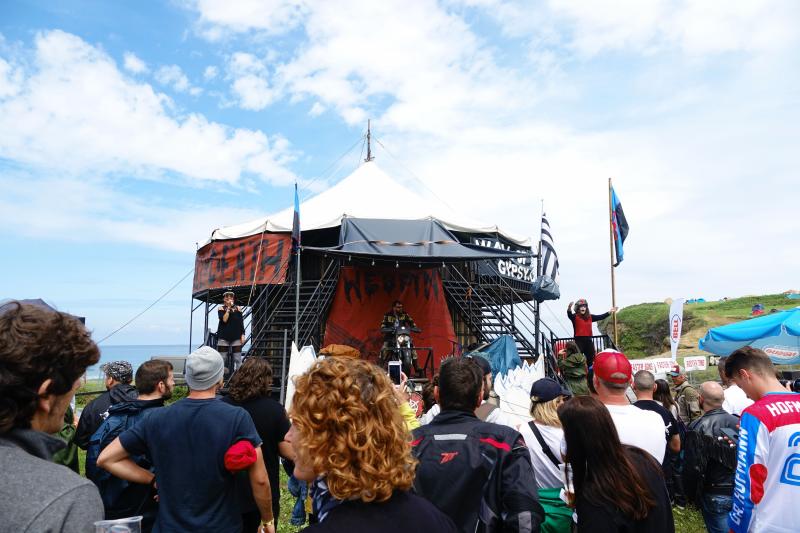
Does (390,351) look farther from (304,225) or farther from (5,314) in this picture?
(5,314)

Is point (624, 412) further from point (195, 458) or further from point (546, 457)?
point (195, 458)

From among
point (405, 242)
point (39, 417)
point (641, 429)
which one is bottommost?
point (641, 429)

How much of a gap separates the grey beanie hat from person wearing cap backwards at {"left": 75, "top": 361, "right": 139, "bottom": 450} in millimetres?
1299

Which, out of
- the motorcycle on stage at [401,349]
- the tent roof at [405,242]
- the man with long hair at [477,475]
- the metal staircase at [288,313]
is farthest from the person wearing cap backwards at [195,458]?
the metal staircase at [288,313]

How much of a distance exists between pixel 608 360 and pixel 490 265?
1353 centimetres

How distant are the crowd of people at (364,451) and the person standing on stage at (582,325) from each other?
8.23 metres

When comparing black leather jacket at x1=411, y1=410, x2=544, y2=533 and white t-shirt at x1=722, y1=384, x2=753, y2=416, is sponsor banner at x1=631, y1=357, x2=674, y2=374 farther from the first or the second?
black leather jacket at x1=411, y1=410, x2=544, y2=533

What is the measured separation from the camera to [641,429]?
3047mm

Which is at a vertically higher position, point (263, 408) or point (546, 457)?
point (263, 408)

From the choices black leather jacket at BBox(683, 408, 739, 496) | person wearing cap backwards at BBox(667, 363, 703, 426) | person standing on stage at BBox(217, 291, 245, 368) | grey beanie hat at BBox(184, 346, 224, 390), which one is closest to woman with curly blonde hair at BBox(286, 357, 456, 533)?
grey beanie hat at BBox(184, 346, 224, 390)

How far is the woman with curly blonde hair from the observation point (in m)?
1.54

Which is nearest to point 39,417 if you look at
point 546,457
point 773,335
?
point 546,457

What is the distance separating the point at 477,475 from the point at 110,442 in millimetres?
2274

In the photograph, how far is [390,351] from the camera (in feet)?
43.7
